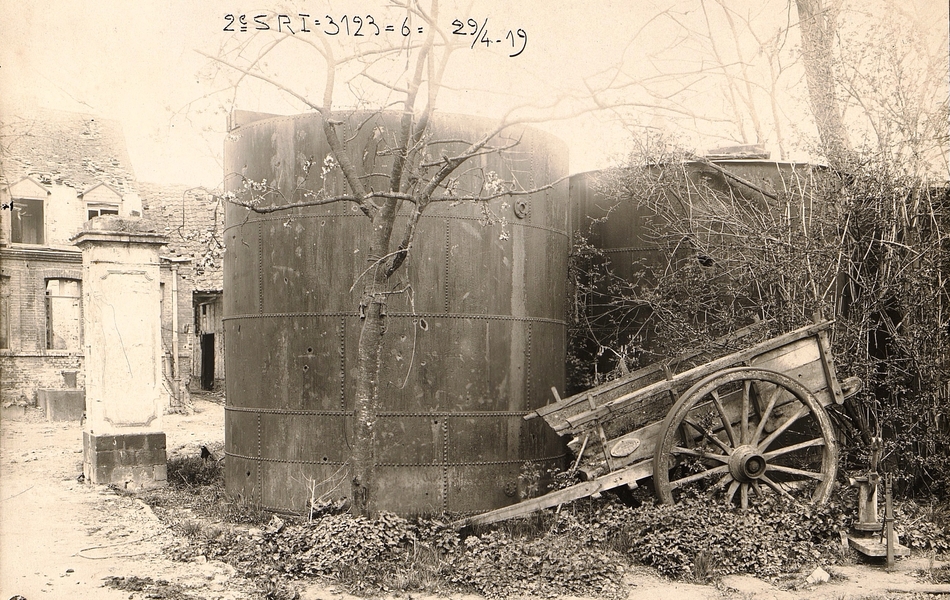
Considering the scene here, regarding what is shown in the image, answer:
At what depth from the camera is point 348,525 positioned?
6195 mm

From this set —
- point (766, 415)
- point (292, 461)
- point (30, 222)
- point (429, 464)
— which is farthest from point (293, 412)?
point (30, 222)

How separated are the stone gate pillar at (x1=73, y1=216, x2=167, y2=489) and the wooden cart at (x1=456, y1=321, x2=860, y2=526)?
5.06m

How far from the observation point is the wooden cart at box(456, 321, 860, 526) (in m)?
6.55

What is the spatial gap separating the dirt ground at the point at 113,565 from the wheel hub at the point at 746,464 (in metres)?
0.84

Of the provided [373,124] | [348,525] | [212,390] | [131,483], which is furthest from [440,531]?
[212,390]

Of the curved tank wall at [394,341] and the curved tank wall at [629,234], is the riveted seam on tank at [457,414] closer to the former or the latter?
the curved tank wall at [394,341]

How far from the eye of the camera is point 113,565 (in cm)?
643

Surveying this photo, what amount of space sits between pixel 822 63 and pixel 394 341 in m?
7.41

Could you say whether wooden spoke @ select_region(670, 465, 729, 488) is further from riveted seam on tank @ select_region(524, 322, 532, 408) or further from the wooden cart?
riveted seam on tank @ select_region(524, 322, 532, 408)

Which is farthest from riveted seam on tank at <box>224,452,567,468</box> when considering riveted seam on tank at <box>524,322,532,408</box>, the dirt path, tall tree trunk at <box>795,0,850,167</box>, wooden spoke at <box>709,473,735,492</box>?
tall tree trunk at <box>795,0,850,167</box>

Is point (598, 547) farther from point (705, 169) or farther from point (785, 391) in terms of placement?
point (705, 169)

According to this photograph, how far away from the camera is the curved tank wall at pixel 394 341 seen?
7520 millimetres

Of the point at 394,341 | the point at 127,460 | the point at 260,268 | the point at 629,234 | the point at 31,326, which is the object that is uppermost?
the point at 629,234

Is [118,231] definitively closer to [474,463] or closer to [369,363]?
[369,363]
